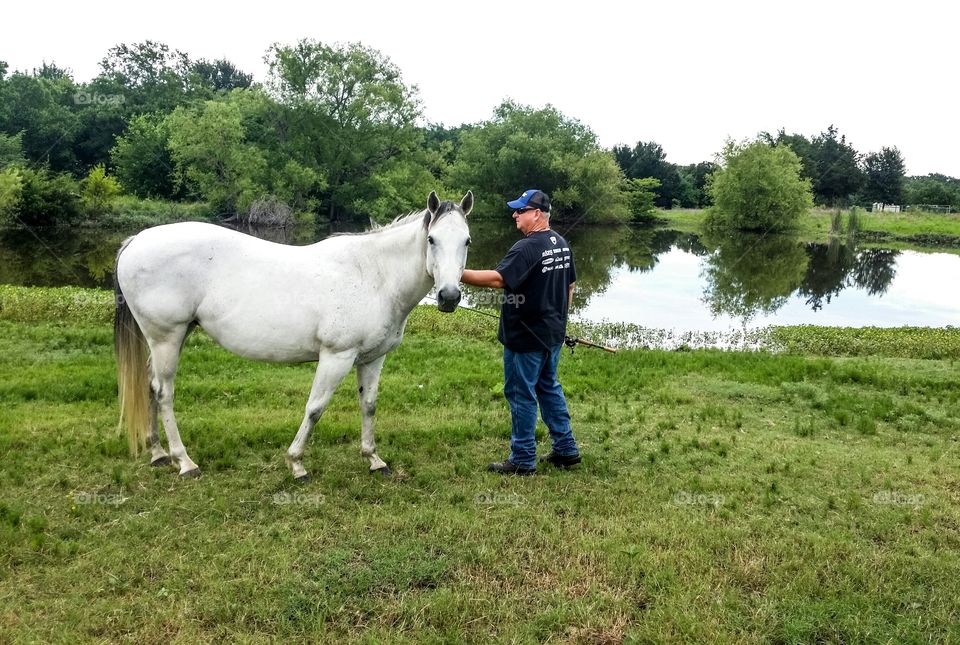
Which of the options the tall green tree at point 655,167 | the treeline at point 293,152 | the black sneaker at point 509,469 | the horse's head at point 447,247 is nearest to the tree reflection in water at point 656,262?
the treeline at point 293,152

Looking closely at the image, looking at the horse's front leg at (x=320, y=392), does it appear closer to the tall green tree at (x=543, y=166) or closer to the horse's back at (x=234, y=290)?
the horse's back at (x=234, y=290)

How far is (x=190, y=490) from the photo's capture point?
194 inches

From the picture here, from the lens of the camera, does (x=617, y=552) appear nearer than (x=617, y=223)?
Yes

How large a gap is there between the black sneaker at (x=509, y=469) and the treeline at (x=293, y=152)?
30.4 m

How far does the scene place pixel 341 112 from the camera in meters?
43.2

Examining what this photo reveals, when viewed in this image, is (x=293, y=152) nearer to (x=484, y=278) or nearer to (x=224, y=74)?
(x=484, y=278)

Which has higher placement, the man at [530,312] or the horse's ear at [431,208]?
the horse's ear at [431,208]

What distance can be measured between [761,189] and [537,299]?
53109 mm

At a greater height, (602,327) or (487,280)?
(487,280)

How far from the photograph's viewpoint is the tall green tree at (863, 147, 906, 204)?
69.2 m

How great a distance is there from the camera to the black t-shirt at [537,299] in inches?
204

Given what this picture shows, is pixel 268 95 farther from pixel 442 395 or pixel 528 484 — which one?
pixel 528 484

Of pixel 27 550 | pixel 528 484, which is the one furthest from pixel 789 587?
pixel 27 550

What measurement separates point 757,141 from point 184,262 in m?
57.7
